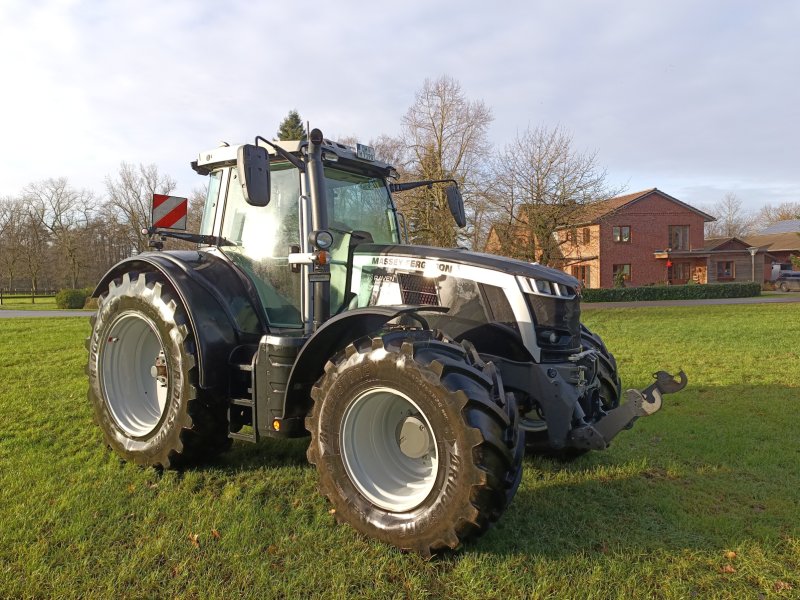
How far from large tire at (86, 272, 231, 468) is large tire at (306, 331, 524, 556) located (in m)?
1.10

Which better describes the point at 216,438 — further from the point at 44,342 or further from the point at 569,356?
the point at 44,342

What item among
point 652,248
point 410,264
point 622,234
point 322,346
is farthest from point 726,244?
point 322,346

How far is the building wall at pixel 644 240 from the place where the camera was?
37.9 metres

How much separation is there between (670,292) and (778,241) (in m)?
28.9

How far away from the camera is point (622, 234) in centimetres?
3847

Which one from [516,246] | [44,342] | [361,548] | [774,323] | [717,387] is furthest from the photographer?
[516,246]

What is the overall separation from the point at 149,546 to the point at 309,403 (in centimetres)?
125

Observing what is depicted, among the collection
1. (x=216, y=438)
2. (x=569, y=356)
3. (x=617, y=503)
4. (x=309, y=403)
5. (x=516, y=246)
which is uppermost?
(x=516, y=246)

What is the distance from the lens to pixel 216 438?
4.11m

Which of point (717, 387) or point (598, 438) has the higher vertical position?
point (598, 438)

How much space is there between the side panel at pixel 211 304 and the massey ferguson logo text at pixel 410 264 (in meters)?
1.07

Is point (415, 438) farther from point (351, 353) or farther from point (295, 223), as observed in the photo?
point (295, 223)

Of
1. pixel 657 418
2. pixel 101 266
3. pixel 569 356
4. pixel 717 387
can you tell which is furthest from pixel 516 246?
pixel 101 266

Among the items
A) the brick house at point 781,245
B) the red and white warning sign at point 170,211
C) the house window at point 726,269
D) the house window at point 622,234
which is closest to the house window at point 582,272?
the house window at point 622,234
